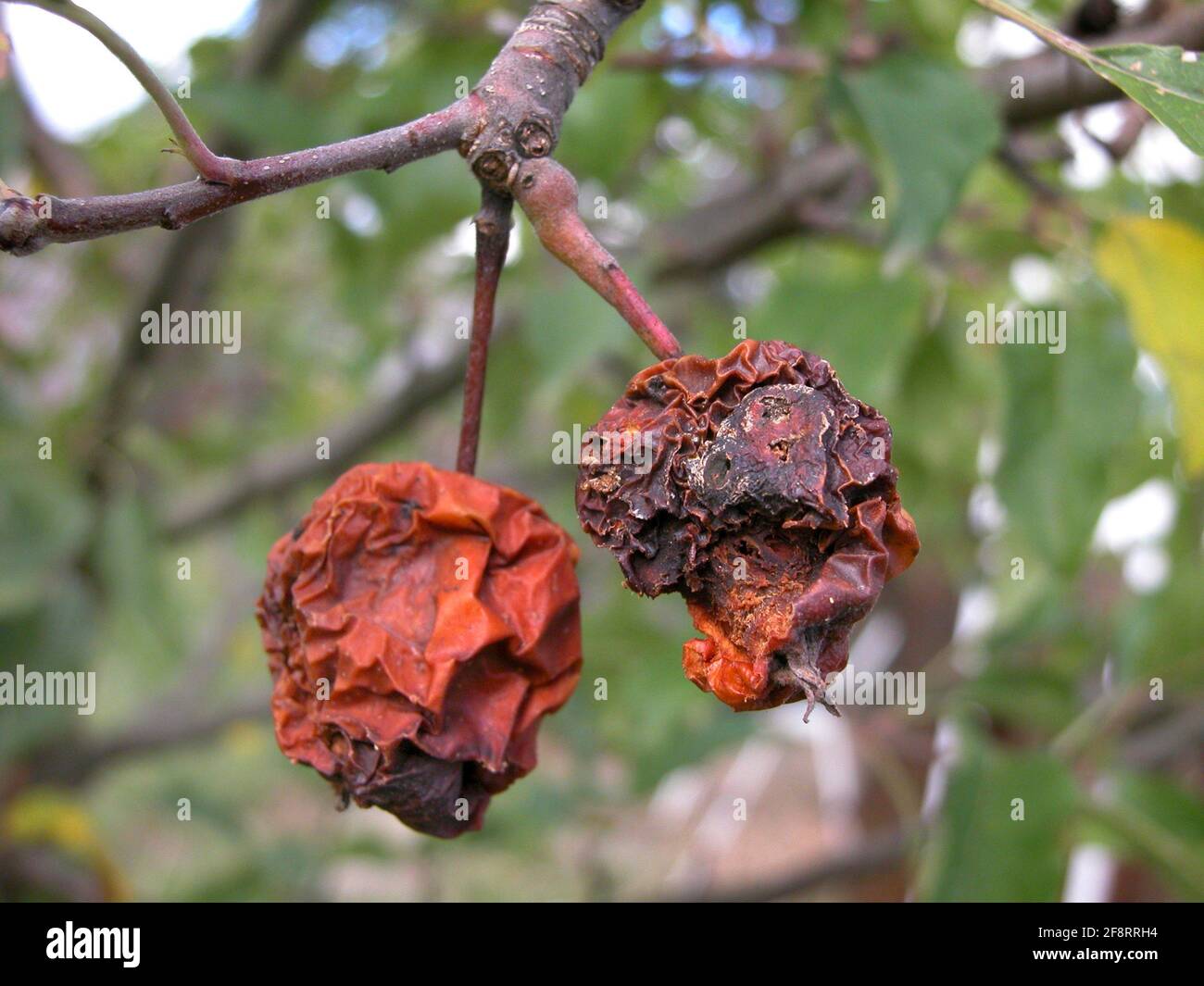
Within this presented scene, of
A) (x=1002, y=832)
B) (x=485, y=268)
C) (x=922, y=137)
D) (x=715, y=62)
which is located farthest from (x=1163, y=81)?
(x=1002, y=832)

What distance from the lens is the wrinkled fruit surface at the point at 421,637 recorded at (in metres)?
1.03

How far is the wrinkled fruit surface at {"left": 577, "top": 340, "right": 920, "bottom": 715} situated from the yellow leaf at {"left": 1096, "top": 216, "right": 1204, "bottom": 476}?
837 mm

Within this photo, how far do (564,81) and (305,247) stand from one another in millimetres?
3904

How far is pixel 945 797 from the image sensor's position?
2.04m

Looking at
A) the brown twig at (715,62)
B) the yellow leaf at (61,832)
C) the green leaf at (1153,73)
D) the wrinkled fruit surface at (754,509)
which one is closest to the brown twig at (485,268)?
the wrinkled fruit surface at (754,509)

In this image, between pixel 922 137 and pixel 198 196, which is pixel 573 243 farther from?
pixel 922 137

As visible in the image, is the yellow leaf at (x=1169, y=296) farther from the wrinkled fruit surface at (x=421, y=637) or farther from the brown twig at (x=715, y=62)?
the wrinkled fruit surface at (x=421, y=637)

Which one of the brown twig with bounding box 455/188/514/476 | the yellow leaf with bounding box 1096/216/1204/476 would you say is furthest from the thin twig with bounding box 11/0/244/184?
the yellow leaf with bounding box 1096/216/1204/476

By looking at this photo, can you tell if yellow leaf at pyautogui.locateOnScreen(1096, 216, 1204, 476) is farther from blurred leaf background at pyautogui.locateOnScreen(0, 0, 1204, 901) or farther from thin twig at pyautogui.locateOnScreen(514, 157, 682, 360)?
thin twig at pyautogui.locateOnScreen(514, 157, 682, 360)

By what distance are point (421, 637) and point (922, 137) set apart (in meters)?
1.00

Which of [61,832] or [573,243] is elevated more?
[573,243]

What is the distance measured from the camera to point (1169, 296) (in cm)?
162
